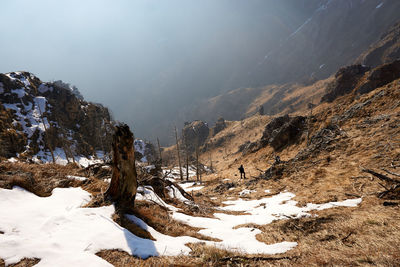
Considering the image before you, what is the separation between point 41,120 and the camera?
34500 millimetres

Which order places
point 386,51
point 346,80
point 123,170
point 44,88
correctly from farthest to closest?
1. point 386,51
2. point 346,80
3. point 44,88
4. point 123,170

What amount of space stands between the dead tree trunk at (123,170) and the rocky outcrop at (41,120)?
1802cm

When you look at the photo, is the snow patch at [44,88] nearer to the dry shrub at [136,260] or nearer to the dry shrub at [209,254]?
the dry shrub at [136,260]

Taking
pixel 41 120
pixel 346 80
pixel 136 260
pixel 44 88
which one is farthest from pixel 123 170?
pixel 346 80

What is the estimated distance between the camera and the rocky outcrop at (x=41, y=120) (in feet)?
90.1

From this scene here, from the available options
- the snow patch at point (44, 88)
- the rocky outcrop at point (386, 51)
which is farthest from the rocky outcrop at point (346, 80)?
the snow patch at point (44, 88)

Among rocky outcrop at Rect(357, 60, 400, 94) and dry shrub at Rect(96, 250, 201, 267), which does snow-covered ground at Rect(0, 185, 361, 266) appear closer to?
dry shrub at Rect(96, 250, 201, 267)

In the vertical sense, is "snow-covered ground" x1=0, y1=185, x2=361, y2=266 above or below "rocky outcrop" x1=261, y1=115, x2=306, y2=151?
below

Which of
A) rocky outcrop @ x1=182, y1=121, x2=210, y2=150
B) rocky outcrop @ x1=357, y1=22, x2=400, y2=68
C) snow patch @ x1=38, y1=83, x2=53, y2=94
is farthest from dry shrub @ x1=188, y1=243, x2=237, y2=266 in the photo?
rocky outcrop @ x1=357, y1=22, x2=400, y2=68

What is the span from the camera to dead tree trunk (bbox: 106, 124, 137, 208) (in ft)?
13.7

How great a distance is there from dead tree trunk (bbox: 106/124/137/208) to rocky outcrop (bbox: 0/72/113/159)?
18.0 metres

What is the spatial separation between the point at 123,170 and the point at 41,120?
142ft

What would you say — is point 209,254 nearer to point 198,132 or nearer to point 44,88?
point 44,88

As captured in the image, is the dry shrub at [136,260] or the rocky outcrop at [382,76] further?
the rocky outcrop at [382,76]
